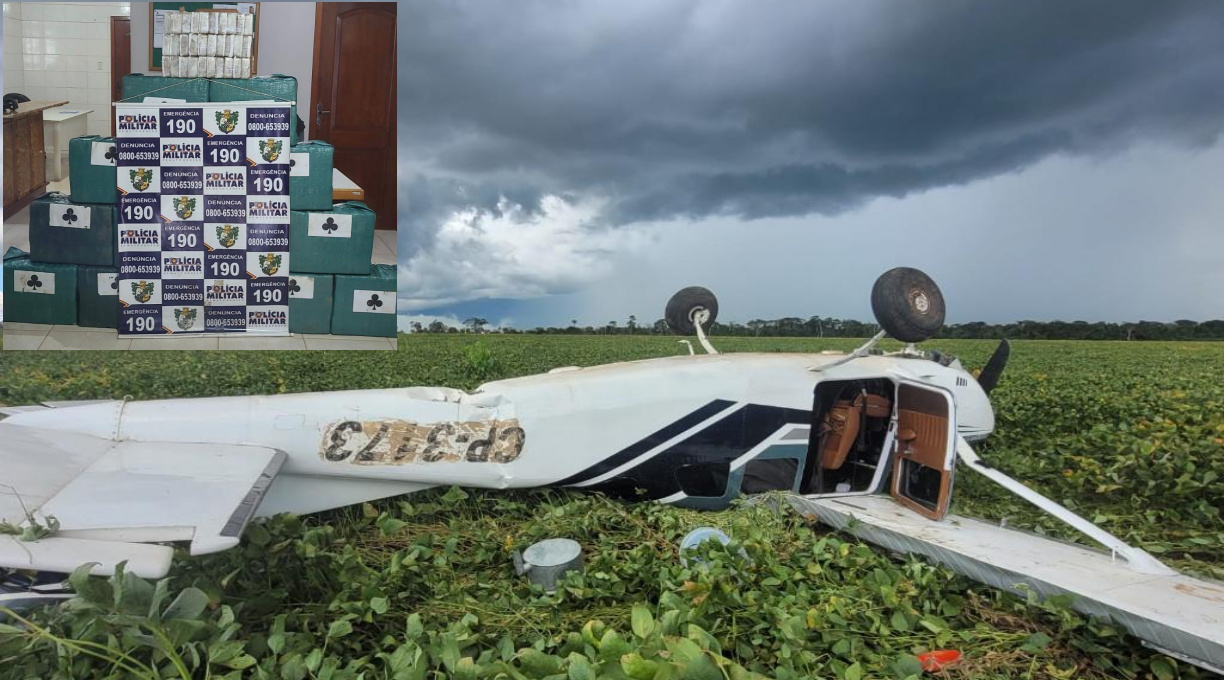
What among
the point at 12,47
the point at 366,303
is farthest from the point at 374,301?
the point at 12,47

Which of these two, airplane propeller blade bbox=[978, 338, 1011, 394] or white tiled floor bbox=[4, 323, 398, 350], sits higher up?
airplane propeller blade bbox=[978, 338, 1011, 394]

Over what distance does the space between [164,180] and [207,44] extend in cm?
142

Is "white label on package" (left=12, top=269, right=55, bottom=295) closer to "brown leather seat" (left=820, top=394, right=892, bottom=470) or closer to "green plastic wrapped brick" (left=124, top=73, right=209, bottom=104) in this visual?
"green plastic wrapped brick" (left=124, top=73, right=209, bottom=104)

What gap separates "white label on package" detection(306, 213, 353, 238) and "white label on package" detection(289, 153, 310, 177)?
42 cm

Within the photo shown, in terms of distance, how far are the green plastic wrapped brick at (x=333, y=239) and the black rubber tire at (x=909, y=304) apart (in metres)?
5.43

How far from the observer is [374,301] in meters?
7.48

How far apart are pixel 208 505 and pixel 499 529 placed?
6.32ft

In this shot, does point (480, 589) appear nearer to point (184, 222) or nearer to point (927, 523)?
point (927, 523)

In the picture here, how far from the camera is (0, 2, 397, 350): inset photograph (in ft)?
21.7

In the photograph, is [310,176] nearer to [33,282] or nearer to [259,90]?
[259,90]

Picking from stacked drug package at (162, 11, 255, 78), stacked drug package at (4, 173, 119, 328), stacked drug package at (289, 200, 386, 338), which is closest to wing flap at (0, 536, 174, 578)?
stacked drug package at (289, 200, 386, 338)

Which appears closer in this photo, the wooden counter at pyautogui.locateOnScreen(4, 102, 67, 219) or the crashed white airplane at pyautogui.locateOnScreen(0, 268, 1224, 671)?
the crashed white airplane at pyautogui.locateOnScreen(0, 268, 1224, 671)

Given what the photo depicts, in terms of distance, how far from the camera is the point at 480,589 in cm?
346

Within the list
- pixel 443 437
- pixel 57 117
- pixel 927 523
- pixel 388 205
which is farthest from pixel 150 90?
pixel 927 523
